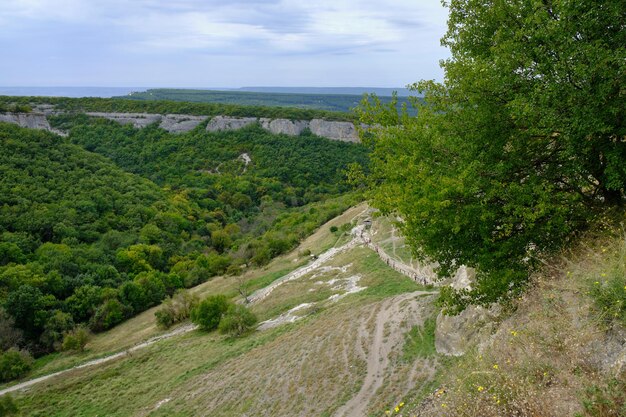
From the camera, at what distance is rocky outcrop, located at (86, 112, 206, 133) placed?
307ft

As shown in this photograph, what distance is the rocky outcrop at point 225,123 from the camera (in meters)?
95.1

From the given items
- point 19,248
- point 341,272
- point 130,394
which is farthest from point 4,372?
point 341,272

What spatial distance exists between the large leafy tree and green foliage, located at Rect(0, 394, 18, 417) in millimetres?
23074

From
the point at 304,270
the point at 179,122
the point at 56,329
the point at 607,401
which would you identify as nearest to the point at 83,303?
the point at 56,329

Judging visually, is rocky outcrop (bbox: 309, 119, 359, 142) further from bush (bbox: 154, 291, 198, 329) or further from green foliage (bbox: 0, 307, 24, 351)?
green foliage (bbox: 0, 307, 24, 351)

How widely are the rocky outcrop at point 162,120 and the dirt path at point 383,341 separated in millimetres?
85809

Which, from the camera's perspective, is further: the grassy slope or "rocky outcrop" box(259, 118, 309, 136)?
"rocky outcrop" box(259, 118, 309, 136)

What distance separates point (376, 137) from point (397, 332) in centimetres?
801

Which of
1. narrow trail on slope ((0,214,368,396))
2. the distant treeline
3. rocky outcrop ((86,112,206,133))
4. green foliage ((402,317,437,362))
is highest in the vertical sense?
the distant treeline

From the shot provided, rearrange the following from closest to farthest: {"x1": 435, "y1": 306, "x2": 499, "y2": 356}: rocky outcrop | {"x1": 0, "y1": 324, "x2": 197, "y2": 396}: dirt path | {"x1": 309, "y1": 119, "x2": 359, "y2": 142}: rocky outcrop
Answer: {"x1": 435, "y1": 306, "x2": 499, "y2": 356}: rocky outcrop
{"x1": 0, "y1": 324, "x2": 197, "y2": 396}: dirt path
{"x1": 309, "y1": 119, "x2": 359, "y2": 142}: rocky outcrop

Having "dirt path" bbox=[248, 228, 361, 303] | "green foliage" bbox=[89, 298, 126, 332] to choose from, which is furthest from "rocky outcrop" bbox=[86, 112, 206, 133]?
"dirt path" bbox=[248, 228, 361, 303]

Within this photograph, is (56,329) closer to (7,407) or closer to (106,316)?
(106,316)

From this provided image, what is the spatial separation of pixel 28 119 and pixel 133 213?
43.1 metres

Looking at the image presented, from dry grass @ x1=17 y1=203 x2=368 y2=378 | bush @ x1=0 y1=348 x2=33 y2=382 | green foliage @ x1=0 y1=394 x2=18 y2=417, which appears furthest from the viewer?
dry grass @ x1=17 y1=203 x2=368 y2=378
